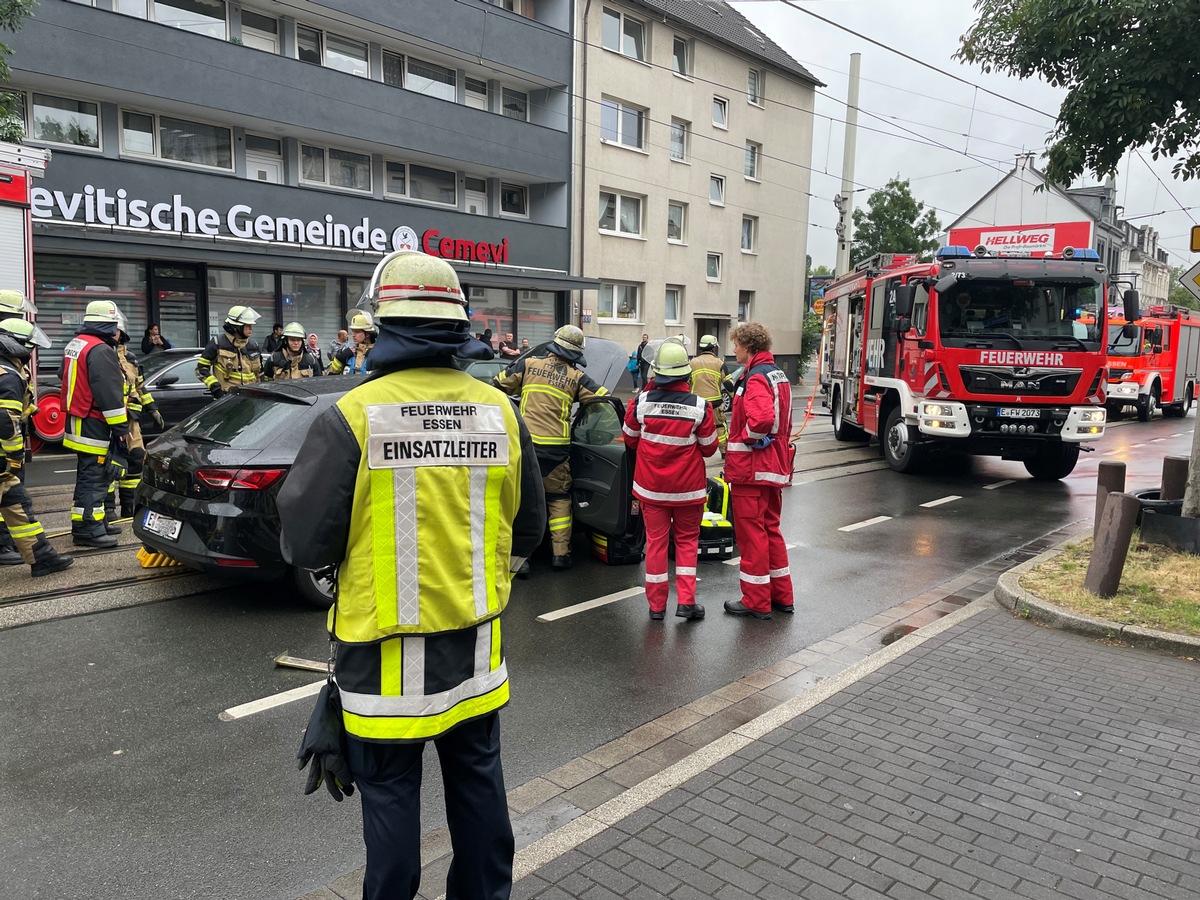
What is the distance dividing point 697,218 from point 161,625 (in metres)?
26.8

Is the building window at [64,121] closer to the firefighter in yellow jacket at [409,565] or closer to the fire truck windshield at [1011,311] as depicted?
the fire truck windshield at [1011,311]

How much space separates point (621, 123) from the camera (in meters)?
27.5

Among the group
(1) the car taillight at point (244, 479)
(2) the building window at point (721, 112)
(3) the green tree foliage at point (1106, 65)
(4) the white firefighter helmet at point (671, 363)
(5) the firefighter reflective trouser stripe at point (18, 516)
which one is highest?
(2) the building window at point (721, 112)

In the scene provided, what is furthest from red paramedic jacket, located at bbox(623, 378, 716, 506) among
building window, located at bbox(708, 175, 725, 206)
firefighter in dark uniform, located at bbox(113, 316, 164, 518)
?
building window, located at bbox(708, 175, 725, 206)

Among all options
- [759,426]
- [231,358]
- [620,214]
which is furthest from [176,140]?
[759,426]

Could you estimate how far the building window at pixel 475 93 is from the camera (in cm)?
2402

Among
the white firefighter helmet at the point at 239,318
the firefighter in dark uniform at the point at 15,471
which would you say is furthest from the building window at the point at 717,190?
the firefighter in dark uniform at the point at 15,471

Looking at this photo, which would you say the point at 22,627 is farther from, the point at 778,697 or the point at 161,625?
the point at 778,697

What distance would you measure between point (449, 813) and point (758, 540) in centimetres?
383

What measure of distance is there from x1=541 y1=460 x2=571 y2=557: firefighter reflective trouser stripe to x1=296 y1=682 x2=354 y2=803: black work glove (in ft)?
15.5

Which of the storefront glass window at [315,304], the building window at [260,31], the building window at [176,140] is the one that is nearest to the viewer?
the building window at [176,140]

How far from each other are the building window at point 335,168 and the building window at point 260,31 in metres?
2.12

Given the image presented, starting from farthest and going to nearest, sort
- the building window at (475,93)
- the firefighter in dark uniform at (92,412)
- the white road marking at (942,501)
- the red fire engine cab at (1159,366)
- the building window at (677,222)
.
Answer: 1. the building window at (677,222)
2. the red fire engine cab at (1159,366)
3. the building window at (475,93)
4. the white road marking at (942,501)
5. the firefighter in dark uniform at (92,412)

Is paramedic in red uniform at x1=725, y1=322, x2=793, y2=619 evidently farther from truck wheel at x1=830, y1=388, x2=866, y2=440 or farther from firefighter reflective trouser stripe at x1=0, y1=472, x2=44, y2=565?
truck wheel at x1=830, y1=388, x2=866, y2=440
